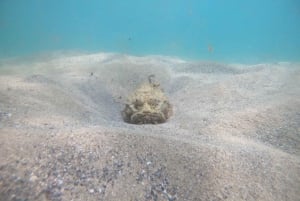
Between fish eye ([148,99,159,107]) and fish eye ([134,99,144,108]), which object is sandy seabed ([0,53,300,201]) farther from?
fish eye ([134,99,144,108])

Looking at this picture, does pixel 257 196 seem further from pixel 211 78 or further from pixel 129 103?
pixel 211 78

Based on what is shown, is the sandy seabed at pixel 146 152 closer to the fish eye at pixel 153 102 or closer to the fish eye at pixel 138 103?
the fish eye at pixel 153 102

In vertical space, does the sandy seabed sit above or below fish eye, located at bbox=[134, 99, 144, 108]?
below

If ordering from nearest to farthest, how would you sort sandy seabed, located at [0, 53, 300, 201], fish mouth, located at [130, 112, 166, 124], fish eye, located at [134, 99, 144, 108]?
sandy seabed, located at [0, 53, 300, 201] < fish mouth, located at [130, 112, 166, 124] < fish eye, located at [134, 99, 144, 108]

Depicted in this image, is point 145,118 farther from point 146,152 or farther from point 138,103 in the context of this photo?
point 146,152

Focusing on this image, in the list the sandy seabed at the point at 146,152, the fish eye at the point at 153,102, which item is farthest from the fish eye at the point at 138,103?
the sandy seabed at the point at 146,152

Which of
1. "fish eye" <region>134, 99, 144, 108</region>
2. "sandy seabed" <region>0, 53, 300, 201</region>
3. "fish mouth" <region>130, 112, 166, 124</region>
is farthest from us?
"fish eye" <region>134, 99, 144, 108</region>

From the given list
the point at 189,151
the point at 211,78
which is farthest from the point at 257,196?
the point at 211,78

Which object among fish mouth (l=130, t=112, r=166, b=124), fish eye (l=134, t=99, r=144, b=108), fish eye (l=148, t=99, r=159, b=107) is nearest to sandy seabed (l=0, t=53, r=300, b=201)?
fish mouth (l=130, t=112, r=166, b=124)
